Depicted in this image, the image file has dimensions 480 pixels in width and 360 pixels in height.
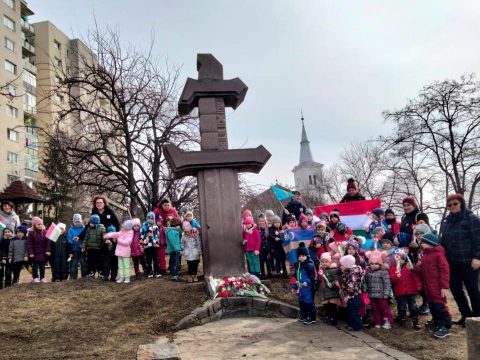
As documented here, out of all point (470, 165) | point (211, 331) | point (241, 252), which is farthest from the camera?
point (470, 165)

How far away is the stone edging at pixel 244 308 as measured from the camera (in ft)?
25.6

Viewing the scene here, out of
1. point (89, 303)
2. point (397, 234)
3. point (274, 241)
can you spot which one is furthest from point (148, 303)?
point (397, 234)

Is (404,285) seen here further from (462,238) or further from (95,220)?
(95,220)

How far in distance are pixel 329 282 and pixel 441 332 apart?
191cm

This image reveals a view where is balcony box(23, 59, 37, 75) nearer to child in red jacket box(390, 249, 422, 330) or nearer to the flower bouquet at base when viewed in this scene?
the flower bouquet at base

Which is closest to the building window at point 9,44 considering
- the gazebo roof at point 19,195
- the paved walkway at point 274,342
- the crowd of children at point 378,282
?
the gazebo roof at point 19,195

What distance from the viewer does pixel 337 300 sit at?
7512 mm

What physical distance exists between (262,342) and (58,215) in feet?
105

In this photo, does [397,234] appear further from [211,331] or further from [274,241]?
[211,331]

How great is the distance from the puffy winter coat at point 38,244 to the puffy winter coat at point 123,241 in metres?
1.71

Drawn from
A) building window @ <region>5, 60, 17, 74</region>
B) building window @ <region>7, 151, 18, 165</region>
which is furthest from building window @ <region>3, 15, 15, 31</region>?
building window @ <region>7, 151, 18, 165</region>

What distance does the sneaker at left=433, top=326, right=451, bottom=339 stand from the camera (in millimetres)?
6543

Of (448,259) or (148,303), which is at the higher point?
(448,259)

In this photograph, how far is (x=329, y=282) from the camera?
7562 mm
